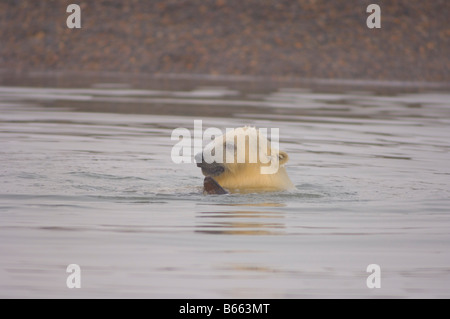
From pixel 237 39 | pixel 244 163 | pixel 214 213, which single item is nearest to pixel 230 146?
pixel 244 163


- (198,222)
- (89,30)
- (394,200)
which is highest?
(89,30)

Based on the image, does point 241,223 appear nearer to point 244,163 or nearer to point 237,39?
point 244,163

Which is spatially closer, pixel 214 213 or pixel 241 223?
pixel 241 223

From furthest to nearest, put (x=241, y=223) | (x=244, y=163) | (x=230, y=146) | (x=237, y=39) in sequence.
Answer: (x=237, y=39)
(x=244, y=163)
(x=230, y=146)
(x=241, y=223)

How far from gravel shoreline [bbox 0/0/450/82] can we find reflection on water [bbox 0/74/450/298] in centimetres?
1343

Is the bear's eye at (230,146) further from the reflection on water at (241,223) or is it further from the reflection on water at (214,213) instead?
the reflection on water at (241,223)

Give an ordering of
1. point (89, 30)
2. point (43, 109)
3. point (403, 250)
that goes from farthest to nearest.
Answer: point (89, 30) → point (43, 109) → point (403, 250)

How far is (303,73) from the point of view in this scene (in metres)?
33.5

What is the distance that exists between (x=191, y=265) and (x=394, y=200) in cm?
421

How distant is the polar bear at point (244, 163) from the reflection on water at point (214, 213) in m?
0.26

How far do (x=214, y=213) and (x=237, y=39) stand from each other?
25.9m

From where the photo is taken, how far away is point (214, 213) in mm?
9578
